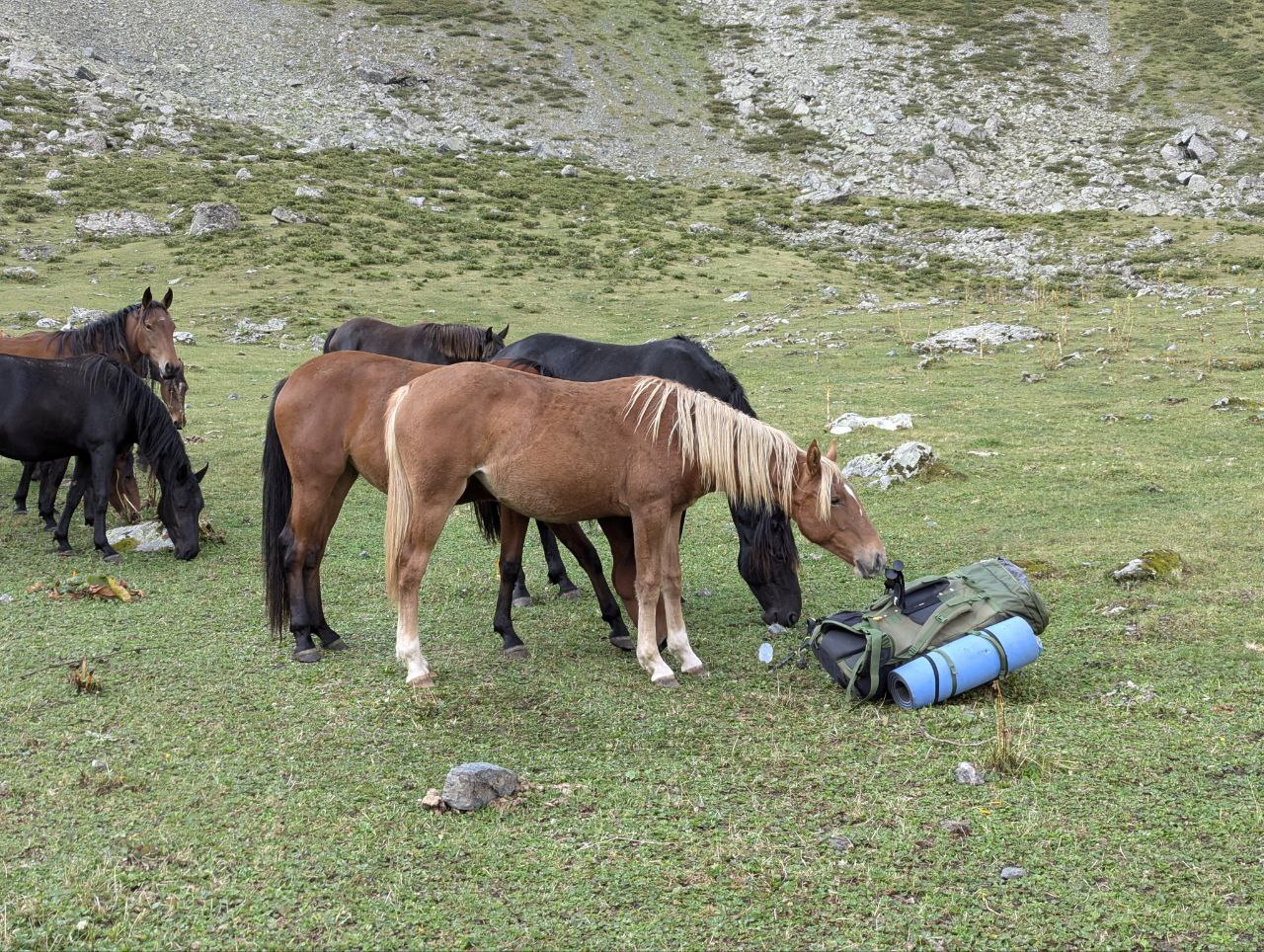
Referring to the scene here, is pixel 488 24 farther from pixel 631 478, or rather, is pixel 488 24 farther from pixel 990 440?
pixel 631 478

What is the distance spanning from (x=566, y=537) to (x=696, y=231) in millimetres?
30107

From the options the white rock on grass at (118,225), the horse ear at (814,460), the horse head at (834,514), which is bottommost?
the white rock on grass at (118,225)

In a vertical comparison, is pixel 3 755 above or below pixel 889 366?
above

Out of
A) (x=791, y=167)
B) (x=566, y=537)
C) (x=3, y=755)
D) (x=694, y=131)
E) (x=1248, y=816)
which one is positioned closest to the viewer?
(x=1248, y=816)

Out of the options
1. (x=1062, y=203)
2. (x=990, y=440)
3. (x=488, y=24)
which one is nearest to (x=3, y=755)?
(x=990, y=440)

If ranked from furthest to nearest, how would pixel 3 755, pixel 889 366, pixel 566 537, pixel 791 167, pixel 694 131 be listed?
1. pixel 694 131
2. pixel 791 167
3. pixel 889 366
4. pixel 566 537
5. pixel 3 755

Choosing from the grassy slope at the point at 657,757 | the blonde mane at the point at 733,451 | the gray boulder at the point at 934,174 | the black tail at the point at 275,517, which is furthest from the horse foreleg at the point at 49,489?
the gray boulder at the point at 934,174

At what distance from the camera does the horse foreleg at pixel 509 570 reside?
7.09 m

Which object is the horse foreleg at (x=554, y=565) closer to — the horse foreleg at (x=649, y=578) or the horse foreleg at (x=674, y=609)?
the horse foreleg at (x=674, y=609)

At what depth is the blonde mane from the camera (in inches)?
250

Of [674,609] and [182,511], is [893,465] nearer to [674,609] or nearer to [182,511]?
[674,609]

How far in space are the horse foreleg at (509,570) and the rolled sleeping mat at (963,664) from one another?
2.77 metres

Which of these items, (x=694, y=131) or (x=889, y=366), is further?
(x=694, y=131)

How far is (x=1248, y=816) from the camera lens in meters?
4.18
